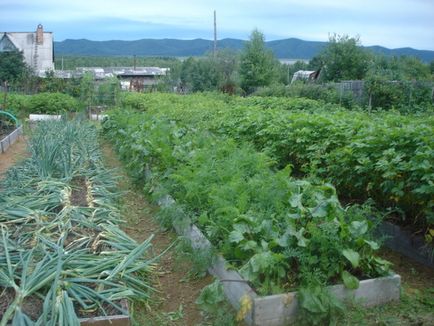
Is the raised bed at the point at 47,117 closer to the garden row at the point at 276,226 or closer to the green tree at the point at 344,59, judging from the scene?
the garden row at the point at 276,226

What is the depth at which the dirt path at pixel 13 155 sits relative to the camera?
885 centimetres

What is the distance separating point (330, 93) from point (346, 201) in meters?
15.8

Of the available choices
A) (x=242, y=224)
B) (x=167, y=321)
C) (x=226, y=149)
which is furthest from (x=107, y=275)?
(x=226, y=149)

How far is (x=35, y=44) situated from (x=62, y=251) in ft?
152

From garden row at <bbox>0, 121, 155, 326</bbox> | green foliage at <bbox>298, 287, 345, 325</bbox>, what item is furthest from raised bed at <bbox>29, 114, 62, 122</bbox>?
green foliage at <bbox>298, 287, 345, 325</bbox>

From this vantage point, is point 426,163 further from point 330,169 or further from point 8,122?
point 8,122

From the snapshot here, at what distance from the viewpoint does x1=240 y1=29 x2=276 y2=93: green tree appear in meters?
31.7

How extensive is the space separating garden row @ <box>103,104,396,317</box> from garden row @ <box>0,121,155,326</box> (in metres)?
0.69

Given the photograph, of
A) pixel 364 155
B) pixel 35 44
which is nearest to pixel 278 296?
pixel 364 155

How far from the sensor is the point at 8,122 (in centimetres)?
1337

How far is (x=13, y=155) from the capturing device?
10.1 m

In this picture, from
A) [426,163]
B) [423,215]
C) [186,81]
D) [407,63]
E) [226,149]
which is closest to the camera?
[426,163]

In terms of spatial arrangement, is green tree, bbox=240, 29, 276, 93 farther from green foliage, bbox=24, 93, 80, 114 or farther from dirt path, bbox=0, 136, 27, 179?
dirt path, bbox=0, 136, 27, 179

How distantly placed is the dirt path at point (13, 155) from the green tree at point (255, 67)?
68.8ft
